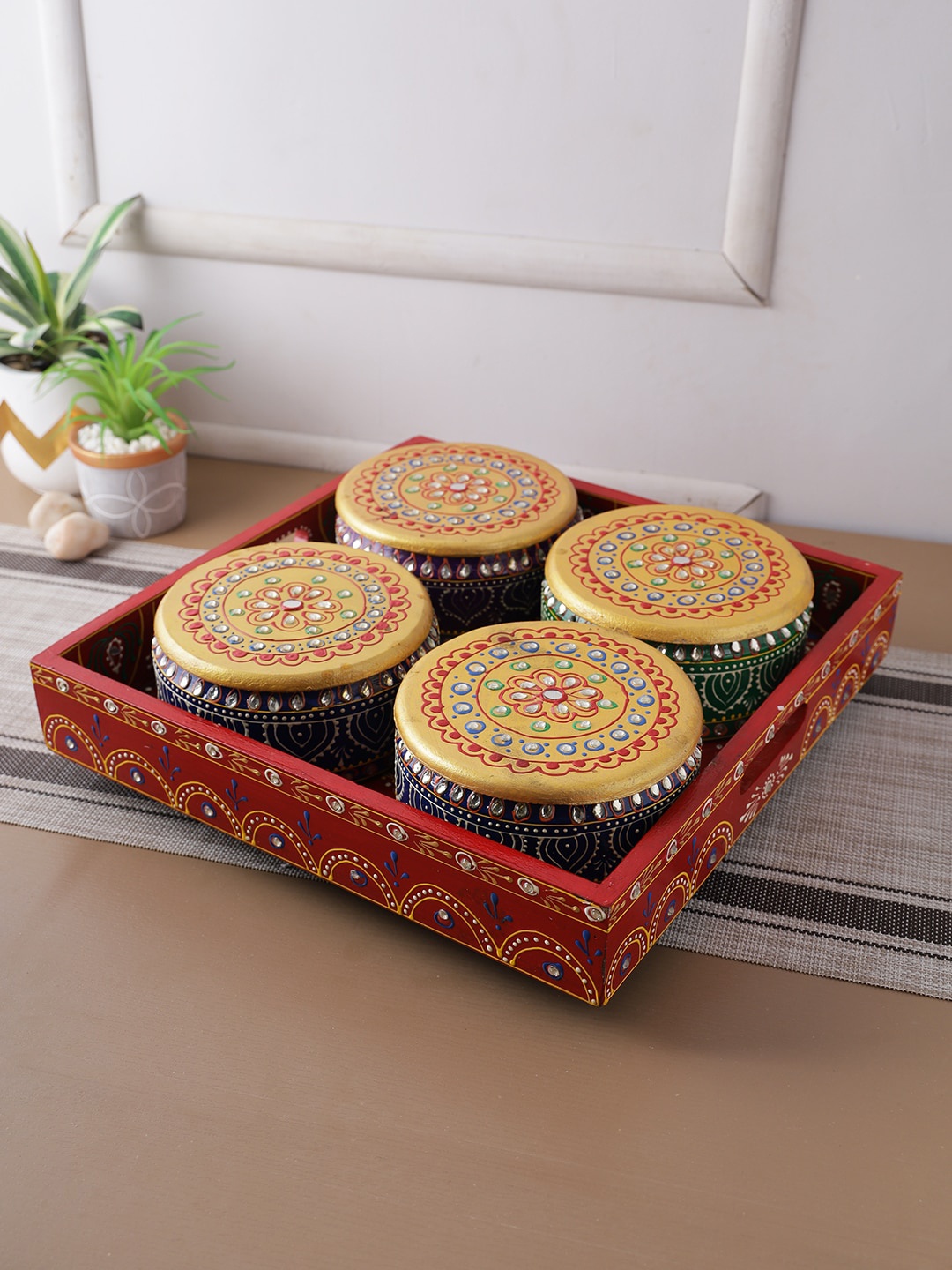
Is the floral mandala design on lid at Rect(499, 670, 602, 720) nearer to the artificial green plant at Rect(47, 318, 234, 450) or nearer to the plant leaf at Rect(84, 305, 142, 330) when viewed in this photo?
the artificial green plant at Rect(47, 318, 234, 450)

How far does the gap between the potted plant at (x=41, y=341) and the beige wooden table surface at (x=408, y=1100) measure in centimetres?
59

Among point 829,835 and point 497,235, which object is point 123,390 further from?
point 829,835

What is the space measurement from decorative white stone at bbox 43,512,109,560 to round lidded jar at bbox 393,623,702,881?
0.52m

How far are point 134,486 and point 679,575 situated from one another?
1.83 feet

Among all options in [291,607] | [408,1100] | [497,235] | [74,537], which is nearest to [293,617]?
[291,607]

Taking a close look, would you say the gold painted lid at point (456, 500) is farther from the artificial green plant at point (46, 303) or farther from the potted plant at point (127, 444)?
the artificial green plant at point (46, 303)

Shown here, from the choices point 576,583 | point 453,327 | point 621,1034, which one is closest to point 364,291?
point 453,327

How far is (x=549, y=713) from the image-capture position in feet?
2.20

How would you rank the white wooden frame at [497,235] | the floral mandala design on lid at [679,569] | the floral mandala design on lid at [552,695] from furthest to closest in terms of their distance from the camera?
the white wooden frame at [497,235]
the floral mandala design on lid at [679,569]
the floral mandala design on lid at [552,695]

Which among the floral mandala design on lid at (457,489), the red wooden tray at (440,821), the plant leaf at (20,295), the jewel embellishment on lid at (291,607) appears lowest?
the red wooden tray at (440,821)

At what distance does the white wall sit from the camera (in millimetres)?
1073

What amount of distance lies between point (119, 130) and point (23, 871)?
0.81 metres

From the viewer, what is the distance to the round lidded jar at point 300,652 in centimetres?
71

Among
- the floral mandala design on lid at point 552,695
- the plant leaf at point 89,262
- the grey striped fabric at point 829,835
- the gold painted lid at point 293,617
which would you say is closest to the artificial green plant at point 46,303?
the plant leaf at point 89,262
